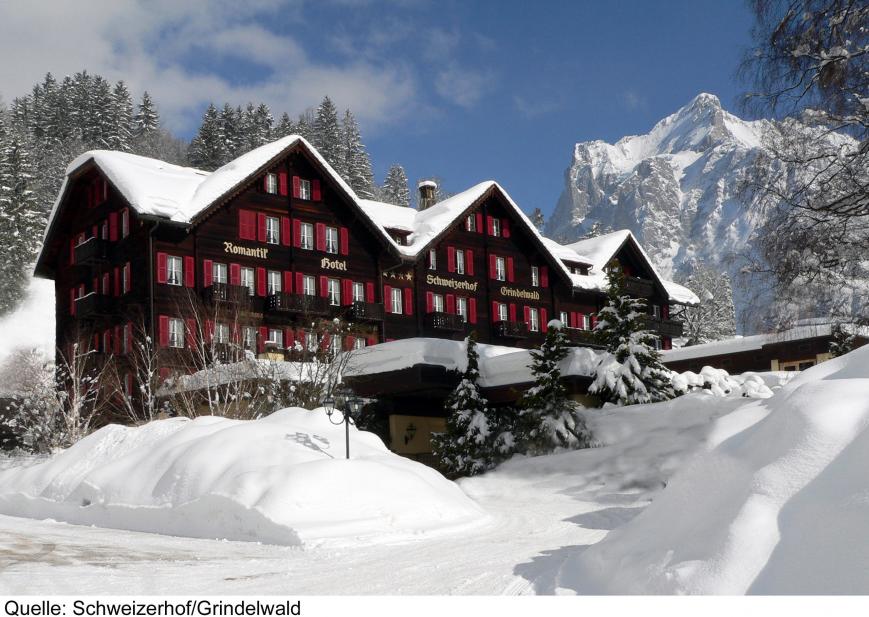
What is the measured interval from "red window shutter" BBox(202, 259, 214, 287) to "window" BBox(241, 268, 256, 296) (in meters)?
1.31

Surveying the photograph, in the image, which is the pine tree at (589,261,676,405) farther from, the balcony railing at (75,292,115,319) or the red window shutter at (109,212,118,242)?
the red window shutter at (109,212,118,242)

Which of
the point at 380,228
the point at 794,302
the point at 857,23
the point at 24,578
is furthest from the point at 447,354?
the point at 24,578

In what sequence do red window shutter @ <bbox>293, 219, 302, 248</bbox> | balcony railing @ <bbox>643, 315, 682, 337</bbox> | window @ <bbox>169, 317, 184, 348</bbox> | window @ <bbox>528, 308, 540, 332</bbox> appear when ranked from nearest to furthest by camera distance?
1. window @ <bbox>169, 317, 184, 348</bbox>
2. red window shutter @ <bbox>293, 219, 302, 248</bbox>
3. window @ <bbox>528, 308, 540, 332</bbox>
4. balcony railing @ <bbox>643, 315, 682, 337</bbox>

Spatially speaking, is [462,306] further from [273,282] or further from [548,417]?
[548,417]

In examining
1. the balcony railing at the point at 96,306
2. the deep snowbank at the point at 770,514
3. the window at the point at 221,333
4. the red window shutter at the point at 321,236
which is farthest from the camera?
the red window shutter at the point at 321,236

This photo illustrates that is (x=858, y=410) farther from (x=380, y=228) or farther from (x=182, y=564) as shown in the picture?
(x=380, y=228)

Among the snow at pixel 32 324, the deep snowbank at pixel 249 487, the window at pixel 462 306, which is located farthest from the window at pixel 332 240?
the snow at pixel 32 324

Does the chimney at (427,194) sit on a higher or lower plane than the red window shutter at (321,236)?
higher

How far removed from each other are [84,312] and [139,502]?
77.2 feet

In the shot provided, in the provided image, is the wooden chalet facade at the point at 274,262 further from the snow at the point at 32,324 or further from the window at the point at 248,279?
the snow at the point at 32,324

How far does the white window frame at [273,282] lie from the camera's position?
39844 millimetres

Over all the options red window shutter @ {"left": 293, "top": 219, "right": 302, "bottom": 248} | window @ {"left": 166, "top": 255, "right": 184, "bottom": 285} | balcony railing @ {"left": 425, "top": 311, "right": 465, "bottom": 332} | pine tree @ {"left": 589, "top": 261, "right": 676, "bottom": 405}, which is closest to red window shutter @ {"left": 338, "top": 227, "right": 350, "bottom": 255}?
red window shutter @ {"left": 293, "top": 219, "right": 302, "bottom": 248}

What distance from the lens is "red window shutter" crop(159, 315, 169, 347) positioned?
118 ft

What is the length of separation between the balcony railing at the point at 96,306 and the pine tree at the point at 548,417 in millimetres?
20332
